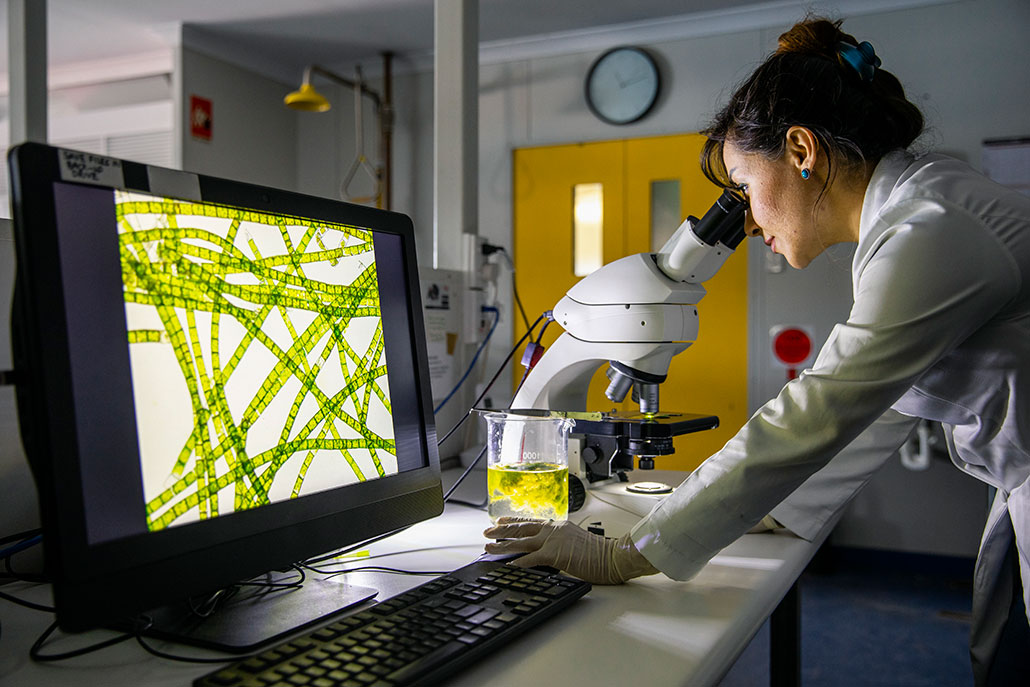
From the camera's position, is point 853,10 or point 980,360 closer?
point 980,360

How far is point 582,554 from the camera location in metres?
0.85

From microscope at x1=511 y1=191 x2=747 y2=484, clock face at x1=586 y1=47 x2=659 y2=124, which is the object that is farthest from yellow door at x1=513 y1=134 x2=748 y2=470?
microscope at x1=511 y1=191 x2=747 y2=484

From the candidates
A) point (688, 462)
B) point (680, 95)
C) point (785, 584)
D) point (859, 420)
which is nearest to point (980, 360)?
point (859, 420)

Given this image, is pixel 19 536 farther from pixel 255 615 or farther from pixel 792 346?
pixel 792 346

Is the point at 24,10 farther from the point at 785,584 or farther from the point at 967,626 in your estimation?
the point at 967,626

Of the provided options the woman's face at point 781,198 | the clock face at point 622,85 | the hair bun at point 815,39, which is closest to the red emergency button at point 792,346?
the clock face at point 622,85

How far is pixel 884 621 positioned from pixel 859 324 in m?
2.34

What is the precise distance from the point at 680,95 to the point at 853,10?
0.78m

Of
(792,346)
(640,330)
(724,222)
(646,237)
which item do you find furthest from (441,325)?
(646,237)

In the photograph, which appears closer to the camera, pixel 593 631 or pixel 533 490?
pixel 593 631

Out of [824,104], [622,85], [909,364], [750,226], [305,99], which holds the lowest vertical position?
→ [909,364]

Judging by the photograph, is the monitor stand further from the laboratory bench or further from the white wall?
the white wall

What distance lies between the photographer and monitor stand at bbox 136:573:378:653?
0.66 m

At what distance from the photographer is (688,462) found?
11.3 ft
